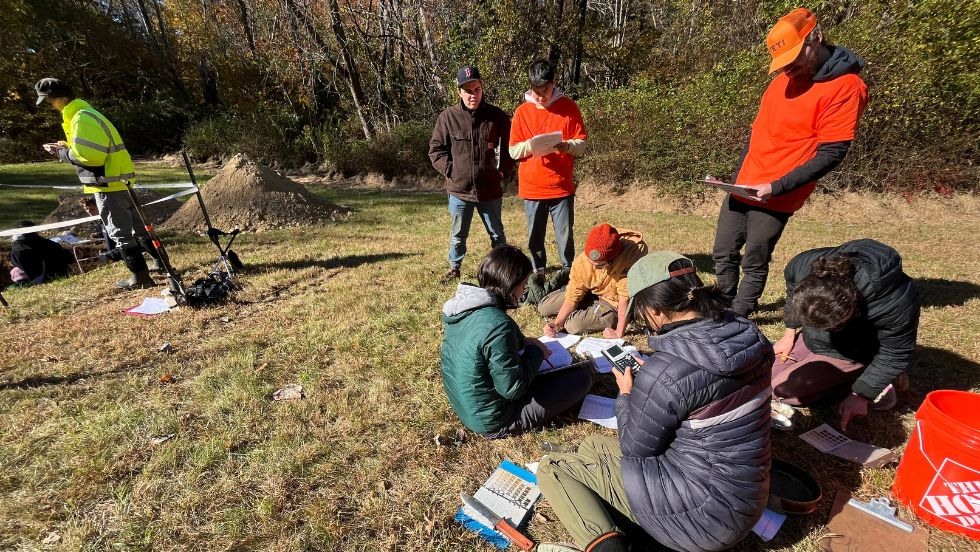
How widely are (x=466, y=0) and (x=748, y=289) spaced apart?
12.5 m

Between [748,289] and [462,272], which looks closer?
[748,289]

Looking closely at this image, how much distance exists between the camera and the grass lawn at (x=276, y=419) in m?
2.07

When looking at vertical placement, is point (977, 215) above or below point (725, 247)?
below

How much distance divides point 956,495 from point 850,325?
34.2 inches

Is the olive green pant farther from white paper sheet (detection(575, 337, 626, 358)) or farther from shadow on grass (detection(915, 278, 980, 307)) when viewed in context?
shadow on grass (detection(915, 278, 980, 307))

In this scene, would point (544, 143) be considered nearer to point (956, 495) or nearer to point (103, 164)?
point (956, 495)

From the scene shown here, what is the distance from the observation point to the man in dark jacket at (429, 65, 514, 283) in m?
4.55

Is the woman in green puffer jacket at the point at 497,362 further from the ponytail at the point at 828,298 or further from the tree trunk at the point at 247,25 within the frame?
the tree trunk at the point at 247,25

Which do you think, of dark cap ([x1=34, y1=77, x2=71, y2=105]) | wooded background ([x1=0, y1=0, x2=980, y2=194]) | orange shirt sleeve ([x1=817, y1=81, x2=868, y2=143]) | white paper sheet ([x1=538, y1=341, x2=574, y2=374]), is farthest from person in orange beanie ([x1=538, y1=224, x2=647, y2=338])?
wooded background ([x1=0, y1=0, x2=980, y2=194])

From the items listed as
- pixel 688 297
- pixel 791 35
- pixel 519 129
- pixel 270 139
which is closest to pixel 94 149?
pixel 519 129

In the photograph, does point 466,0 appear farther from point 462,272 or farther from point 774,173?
point 774,173

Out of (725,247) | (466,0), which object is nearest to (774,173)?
(725,247)

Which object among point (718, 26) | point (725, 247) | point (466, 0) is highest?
point (466, 0)

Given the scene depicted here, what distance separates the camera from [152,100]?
1991 centimetres
